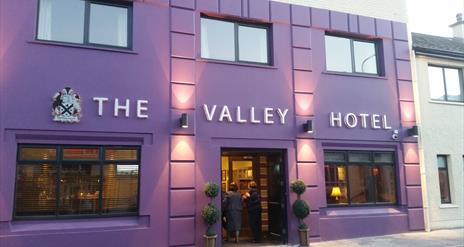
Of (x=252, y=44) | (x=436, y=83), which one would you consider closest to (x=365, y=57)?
(x=436, y=83)

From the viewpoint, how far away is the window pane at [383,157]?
44.5ft

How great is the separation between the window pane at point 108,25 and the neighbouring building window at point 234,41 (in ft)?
6.85

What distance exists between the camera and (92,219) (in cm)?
1016

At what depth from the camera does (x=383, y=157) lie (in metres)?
13.7

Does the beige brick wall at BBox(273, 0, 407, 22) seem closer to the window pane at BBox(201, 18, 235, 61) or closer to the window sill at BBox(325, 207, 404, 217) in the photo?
the window pane at BBox(201, 18, 235, 61)

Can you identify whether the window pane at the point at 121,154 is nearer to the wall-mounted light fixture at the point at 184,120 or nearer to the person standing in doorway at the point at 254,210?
the wall-mounted light fixture at the point at 184,120

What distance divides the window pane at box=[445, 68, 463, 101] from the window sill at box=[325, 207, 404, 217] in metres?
4.78

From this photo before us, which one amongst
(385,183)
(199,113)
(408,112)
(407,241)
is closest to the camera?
(199,113)

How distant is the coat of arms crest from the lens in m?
9.98

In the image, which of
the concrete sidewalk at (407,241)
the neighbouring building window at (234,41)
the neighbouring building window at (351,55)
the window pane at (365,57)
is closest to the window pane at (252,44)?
the neighbouring building window at (234,41)

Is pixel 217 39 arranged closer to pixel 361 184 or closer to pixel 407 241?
pixel 361 184

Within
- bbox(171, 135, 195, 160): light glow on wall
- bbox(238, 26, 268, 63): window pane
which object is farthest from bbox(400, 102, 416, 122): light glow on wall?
bbox(171, 135, 195, 160): light glow on wall

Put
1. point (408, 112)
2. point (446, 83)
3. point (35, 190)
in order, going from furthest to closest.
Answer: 1. point (446, 83)
2. point (408, 112)
3. point (35, 190)

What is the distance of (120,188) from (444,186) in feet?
34.3
